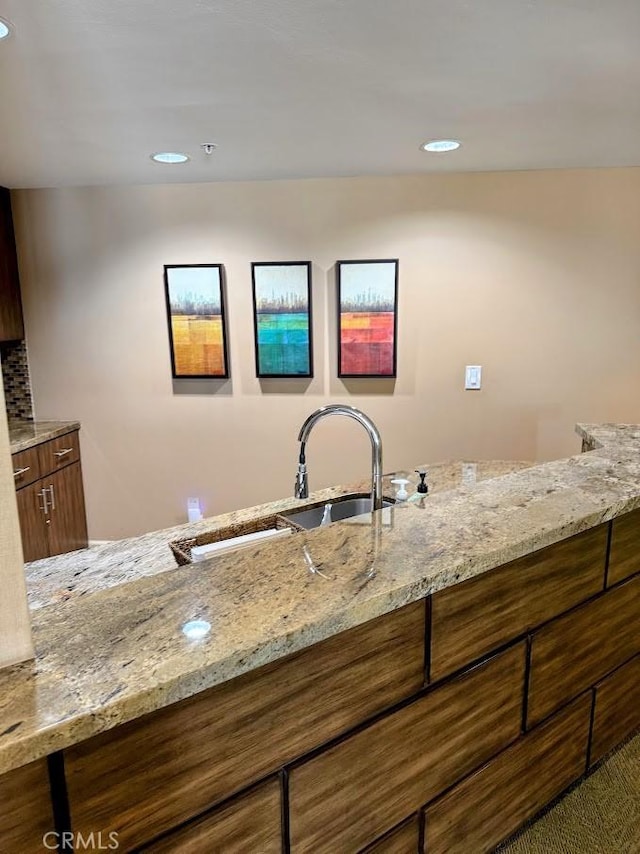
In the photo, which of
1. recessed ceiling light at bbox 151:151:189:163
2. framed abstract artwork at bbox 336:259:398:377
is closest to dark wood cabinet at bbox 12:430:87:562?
recessed ceiling light at bbox 151:151:189:163

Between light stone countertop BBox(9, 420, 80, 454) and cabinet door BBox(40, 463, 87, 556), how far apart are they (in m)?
0.24

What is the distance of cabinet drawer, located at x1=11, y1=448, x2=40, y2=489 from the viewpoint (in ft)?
10.1

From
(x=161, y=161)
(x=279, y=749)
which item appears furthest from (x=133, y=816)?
(x=161, y=161)

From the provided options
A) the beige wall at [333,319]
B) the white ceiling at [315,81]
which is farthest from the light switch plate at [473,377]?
the white ceiling at [315,81]

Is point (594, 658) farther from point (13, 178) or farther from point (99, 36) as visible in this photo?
point (13, 178)

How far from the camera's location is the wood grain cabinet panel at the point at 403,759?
1060mm

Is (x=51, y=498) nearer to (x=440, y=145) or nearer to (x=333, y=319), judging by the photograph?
(x=333, y=319)

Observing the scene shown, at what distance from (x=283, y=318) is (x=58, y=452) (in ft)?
5.23

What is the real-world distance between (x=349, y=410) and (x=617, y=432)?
1186 millimetres

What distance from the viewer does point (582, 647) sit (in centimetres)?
158

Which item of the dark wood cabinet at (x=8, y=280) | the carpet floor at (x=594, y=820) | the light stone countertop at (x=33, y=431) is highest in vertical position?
the dark wood cabinet at (x=8, y=280)

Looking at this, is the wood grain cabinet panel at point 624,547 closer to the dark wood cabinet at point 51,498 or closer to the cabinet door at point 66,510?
the dark wood cabinet at point 51,498

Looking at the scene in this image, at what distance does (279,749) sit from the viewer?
3.22 ft

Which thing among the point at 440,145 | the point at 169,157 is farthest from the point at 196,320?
the point at 440,145
